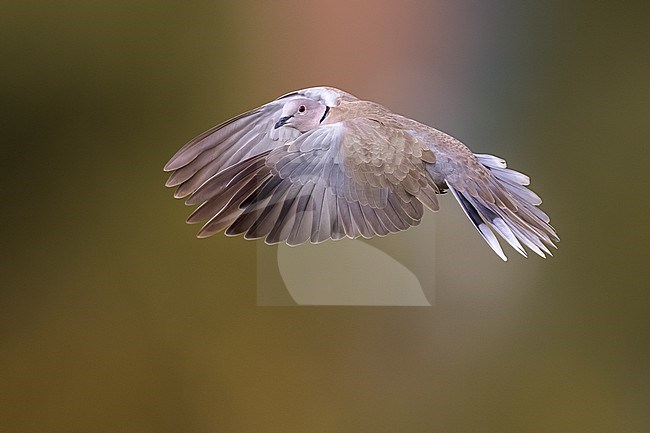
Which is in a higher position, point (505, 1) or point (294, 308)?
point (505, 1)

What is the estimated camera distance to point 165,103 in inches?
51.9

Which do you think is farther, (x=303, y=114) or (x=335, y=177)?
(x=303, y=114)

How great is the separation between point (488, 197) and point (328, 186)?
0.28 m

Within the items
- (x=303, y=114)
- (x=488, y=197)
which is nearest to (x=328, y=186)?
(x=303, y=114)

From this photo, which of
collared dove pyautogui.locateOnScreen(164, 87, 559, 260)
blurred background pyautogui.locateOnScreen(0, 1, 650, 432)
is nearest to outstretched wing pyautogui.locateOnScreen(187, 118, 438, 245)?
collared dove pyautogui.locateOnScreen(164, 87, 559, 260)

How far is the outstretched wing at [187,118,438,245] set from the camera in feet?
3.62

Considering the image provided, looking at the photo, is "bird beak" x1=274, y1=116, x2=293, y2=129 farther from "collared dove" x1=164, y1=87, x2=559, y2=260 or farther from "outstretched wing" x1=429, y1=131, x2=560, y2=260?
"outstretched wing" x1=429, y1=131, x2=560, y2=260

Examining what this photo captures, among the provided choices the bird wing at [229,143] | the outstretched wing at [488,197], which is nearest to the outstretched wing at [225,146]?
the bird wing at [229,143]

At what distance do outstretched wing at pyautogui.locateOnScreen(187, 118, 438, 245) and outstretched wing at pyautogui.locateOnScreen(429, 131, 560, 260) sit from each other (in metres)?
0.06

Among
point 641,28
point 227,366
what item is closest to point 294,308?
point 227,366

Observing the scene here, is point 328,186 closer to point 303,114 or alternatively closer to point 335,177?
point 335,177

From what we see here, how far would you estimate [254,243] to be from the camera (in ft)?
4.24

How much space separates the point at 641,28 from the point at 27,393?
1385mm

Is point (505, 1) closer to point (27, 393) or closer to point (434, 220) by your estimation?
point (434, 220)
